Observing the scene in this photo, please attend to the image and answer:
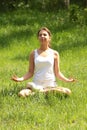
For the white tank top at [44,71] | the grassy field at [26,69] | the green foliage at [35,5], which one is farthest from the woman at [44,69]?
the green foliage at [35,5]

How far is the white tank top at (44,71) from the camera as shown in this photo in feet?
24.6

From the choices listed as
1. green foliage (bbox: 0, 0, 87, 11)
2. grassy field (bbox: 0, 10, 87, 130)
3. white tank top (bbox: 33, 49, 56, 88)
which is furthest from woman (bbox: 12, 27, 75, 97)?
green foliage (bbox: 0, 0, 87, 11)

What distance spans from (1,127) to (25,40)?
26.7ft

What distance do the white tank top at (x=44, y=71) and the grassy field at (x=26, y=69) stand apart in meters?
0.28

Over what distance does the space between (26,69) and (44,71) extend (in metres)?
3.30

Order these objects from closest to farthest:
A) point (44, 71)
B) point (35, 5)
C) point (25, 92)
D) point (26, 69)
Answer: point (25, 92) < point (44, 71) < point (26, 69) < point (35, 5)

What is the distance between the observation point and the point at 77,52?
12719mm

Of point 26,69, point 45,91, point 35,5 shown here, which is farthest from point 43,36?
point 35,5

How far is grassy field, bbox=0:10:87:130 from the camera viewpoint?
6.29 meters

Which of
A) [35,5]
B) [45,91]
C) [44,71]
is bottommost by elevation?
[35,5]

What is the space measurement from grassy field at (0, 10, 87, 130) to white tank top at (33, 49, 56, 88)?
283mm

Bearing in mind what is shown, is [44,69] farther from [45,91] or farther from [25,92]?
[25,92]

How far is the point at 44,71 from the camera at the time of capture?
7.51 meters

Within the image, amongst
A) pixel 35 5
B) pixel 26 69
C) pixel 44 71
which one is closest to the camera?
pixel 44 71
